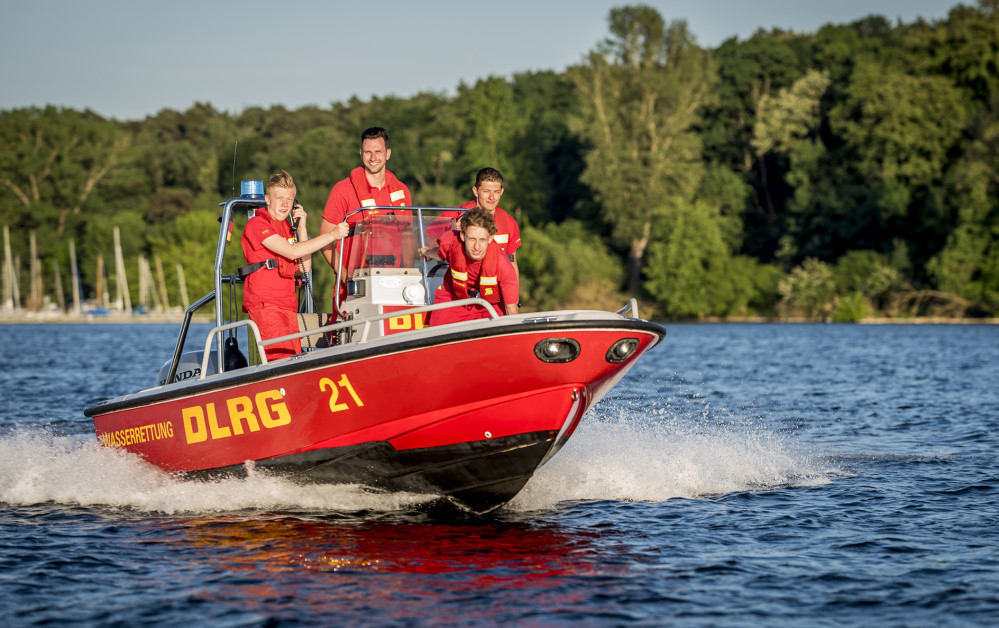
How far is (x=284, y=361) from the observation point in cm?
768

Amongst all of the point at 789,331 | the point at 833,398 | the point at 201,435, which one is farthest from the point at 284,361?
the point at 789,331

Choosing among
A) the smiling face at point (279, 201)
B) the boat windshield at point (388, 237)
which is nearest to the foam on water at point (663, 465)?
the boat windshield at point (388, 237)

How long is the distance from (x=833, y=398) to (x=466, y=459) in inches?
445

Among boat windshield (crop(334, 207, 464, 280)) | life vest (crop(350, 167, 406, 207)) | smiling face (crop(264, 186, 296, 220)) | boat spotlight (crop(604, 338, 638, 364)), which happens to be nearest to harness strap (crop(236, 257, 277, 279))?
smiling face (crop(264, 186, 296, 220))

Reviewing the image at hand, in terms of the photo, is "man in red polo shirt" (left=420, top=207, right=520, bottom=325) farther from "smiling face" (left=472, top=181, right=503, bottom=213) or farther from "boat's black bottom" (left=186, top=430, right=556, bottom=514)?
"boat's black bottom" (left=186, top=430, right=556, bottom=514)

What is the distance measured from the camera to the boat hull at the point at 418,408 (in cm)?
726

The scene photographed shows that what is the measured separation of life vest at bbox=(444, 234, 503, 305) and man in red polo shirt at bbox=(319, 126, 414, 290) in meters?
0.79

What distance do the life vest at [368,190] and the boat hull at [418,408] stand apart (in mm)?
1858

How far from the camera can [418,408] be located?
24.6 feet

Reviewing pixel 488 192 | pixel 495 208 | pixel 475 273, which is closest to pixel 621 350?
pixel 475 273

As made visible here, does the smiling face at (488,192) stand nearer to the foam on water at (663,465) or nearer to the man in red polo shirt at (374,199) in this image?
the man in red polo shirt at (374,199)

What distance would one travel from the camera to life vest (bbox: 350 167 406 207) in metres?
9.02

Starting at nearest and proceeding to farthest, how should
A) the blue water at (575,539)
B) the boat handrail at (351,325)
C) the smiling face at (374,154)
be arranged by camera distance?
the blue water at (575,539) → the boat handrail at (351,325) → the smiling face at (374,154)

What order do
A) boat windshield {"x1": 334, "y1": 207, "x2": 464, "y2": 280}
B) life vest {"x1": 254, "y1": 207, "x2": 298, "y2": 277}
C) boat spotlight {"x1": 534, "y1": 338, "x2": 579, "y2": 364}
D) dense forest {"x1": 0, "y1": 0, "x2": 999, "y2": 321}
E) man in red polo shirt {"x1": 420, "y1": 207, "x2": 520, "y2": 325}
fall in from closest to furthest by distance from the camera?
boat spotlight {"x1": 534, "y1": 338, "x2": 579, "y2": 364}, man in red polo shirt {"x1": 420, "y1": 207, "x2": 520, "y2": 325}, life vest {"x1": 254, "y1": 207, "x2": 298, "y2": 277}, boat windshield {"x1": 334, "y1": 207, "x2": 464, "y2": 280}, dense forest {"x1": 0, "y1": 0, "x2": 999, "y2": 321}
